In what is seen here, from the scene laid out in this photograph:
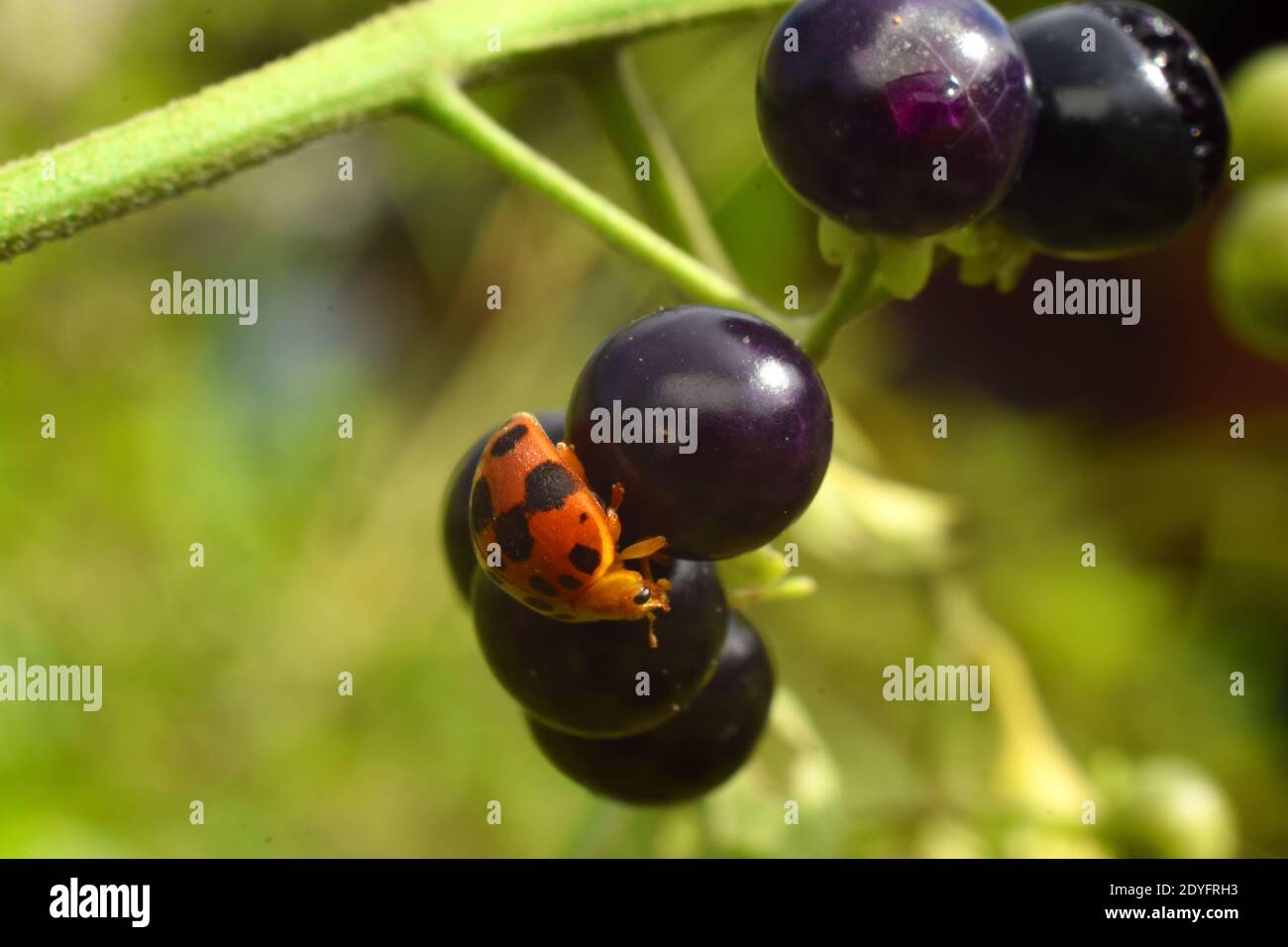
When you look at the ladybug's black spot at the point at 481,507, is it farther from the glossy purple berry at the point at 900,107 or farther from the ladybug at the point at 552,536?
the glossy purple berry at the point at 900,107

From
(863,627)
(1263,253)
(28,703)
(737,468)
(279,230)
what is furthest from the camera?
(279,230)

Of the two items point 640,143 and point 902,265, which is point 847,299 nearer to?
point 902,265

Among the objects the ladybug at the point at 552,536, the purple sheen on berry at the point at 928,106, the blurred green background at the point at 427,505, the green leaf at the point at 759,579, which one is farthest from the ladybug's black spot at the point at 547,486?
the blurred green background at the point at 427,505

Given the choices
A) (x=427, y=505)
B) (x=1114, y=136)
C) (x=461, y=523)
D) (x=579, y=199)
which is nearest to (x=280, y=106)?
(x=579, y=199)

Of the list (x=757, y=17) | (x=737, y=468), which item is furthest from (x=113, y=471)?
(x=737, y=468)

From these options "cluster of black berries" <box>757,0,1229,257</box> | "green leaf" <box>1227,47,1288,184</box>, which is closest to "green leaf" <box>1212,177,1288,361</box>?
"green leaf" <box>1227,47,1288,184</box>

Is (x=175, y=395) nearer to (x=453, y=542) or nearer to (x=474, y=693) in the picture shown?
(x=474, y=693)

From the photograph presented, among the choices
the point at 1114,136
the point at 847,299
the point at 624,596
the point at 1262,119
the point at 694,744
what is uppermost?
the point at 1262,119
